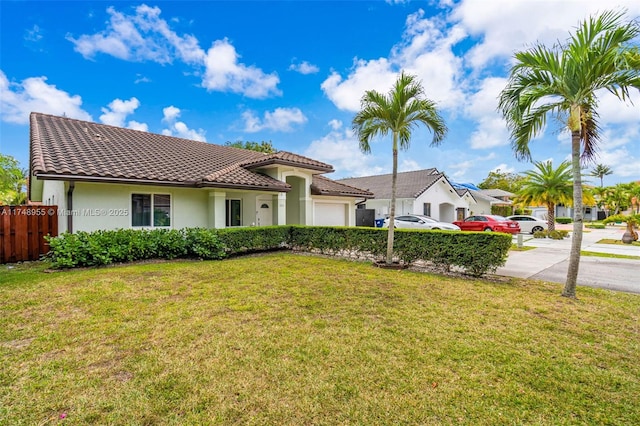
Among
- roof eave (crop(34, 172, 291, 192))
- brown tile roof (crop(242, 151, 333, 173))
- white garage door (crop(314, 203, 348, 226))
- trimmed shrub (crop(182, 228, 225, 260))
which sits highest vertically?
brown tile roof (crop(242, 151, 333, 173))

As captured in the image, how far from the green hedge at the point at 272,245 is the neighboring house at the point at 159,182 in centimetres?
172

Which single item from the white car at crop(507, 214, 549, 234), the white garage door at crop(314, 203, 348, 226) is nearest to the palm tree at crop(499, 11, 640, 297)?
the white garage door at crop(314, 203, 348, 226)

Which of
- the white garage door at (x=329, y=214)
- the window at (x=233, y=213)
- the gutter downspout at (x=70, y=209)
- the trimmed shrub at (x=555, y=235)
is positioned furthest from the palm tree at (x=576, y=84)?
the trimmed shrub at (x=555, y=235)

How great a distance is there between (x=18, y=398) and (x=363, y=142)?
33.5 ft

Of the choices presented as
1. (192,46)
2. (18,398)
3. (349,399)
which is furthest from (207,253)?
(192,46)

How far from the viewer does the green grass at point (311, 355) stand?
110 inches

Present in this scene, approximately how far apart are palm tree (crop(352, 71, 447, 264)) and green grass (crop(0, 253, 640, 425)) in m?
5.16

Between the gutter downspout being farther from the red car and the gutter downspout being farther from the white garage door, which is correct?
the red car

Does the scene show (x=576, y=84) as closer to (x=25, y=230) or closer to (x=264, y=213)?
(x=264, y=213)

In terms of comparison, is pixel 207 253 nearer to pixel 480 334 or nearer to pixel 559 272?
pixel 480 334

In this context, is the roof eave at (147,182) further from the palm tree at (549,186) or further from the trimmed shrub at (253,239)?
the palm tree at (549,186)

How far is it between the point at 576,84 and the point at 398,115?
453cm

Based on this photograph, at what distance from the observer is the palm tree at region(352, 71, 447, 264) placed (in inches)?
375

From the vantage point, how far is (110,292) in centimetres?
630
